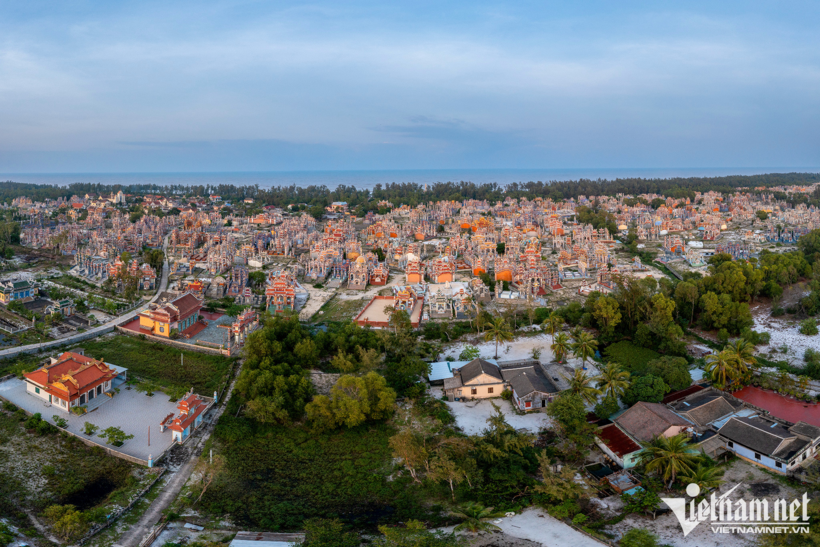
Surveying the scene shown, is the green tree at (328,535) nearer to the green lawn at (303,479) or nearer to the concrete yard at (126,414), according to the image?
the green lawn at (303,479)

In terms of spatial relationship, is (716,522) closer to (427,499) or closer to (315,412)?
(427,499)

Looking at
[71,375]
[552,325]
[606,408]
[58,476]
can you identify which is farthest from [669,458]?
[71,375]

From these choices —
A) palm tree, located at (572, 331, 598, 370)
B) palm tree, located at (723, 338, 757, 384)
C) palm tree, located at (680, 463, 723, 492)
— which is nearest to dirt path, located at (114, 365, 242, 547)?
palm tree, located at (680, 463, 723, 492)

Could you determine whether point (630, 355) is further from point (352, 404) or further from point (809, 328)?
point (352, 404)

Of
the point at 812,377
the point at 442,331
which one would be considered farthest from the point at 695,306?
the point at 442,331

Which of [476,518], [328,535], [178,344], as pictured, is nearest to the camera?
[328,535]
